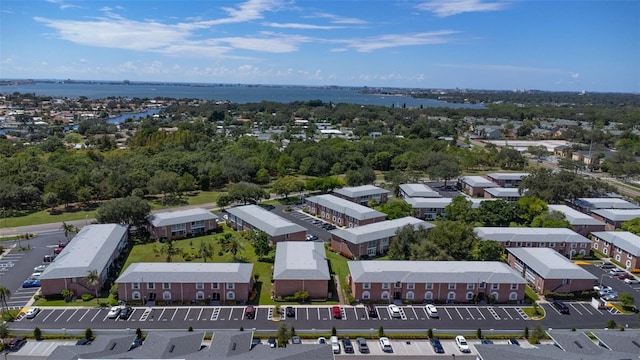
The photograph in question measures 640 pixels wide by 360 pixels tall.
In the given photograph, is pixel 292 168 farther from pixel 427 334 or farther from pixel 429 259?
pixel 427 334

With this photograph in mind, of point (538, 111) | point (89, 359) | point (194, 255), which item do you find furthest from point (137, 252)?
point (538, 111)

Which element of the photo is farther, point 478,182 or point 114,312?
point 478,182

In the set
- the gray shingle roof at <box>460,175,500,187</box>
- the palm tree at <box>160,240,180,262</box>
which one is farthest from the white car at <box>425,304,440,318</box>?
the gray shingle roof at <box>460,175,500,187</box>

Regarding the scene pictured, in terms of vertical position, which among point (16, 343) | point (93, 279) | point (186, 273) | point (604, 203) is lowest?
point (16, 343)

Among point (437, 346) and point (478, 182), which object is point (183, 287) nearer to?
point (437, 346)

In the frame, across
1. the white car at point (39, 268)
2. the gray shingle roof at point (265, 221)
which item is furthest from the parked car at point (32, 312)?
the gray shingle roof at point (265, 221)

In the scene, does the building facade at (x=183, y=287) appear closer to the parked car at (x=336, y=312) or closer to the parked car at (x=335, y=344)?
the parked car at (x=336, y=312)

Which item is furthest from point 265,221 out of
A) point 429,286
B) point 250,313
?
point 429,286
